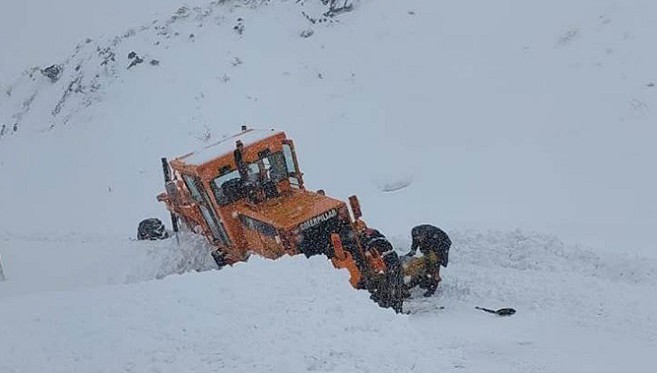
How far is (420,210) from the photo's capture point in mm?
15484

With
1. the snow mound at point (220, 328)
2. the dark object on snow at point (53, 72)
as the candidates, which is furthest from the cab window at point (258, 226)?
the dark object on snow at point (53, 72)

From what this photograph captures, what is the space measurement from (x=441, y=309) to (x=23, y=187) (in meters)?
16.8

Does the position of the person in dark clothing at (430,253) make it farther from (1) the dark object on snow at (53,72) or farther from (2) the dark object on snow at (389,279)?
(1) the dark object on snow at (53,72)

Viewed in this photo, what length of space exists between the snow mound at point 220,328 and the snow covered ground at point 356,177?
25mm

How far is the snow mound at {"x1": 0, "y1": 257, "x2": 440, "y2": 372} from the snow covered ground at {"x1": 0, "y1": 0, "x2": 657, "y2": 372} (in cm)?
2

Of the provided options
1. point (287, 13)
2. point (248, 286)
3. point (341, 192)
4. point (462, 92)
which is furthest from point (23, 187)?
point (248, 286)

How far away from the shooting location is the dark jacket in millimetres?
11201

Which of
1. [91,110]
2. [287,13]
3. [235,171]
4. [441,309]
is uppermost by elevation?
[287,13]

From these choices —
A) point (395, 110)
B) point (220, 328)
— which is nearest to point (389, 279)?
point (220, 328)

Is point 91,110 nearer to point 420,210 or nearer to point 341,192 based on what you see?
point 341,192

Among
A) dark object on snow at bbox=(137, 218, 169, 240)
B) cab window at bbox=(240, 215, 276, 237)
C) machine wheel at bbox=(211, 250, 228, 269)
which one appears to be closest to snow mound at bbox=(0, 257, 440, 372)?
cab window at bbox=(240, 215, 276, 237)

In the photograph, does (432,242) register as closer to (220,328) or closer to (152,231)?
(220,328)

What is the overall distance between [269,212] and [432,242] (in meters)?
2.20

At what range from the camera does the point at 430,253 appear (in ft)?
36.4
